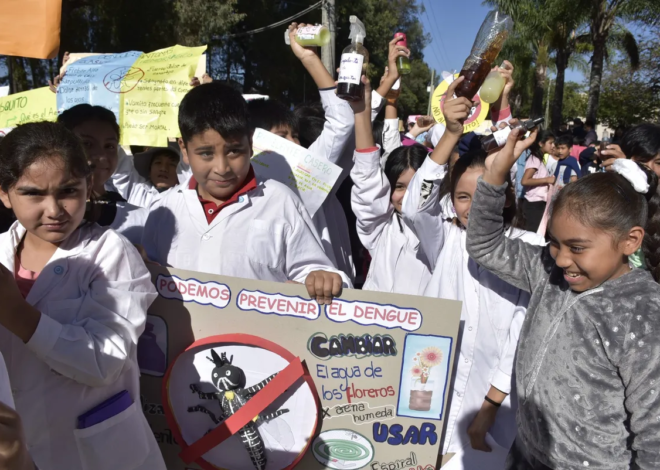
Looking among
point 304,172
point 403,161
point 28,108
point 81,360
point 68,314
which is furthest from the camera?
point 28,108

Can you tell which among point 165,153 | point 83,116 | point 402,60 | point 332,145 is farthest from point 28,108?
point 402,60

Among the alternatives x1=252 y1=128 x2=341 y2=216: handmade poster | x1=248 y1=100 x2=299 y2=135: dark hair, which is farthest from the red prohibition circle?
x1=248 y1=100 x2=299 y2=135: dark hair

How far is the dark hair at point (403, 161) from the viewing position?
3104 mm

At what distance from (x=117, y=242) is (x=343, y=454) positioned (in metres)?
1.15

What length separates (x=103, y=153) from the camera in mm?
2617

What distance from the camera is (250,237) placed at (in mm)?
2207

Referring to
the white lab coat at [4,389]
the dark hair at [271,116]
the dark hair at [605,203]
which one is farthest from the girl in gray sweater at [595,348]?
the dark hair at [271,116]

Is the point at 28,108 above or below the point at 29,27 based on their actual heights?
below

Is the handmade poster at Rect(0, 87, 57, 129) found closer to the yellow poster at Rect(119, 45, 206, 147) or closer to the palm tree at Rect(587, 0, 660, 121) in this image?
the yellow poster at Rect(119, 45, 206, 147)

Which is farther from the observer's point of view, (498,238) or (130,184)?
(130,184)

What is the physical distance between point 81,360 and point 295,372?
73 cm

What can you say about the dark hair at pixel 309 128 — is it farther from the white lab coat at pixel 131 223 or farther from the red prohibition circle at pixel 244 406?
the red prohibition circle at pixel 244 406

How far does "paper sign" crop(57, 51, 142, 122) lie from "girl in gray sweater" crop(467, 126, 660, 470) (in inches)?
107

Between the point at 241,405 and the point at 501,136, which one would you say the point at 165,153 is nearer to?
the point at 241,405
